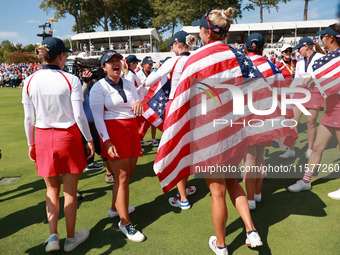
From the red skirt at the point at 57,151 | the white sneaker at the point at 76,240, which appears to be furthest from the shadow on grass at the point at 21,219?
the red skirt at the point at 57,151

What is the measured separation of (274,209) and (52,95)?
306cm

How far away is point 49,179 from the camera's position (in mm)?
2707

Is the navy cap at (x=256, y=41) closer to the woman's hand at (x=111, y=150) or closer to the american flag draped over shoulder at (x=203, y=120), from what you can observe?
the american flag draped over shoulder at (x=203, y=120)

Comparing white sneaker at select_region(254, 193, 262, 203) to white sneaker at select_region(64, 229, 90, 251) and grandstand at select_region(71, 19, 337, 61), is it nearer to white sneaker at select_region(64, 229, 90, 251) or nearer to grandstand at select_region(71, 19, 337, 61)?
white sneaker at select_region(64, 229, 90, 251)

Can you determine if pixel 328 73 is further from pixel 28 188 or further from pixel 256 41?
pixel 28 188

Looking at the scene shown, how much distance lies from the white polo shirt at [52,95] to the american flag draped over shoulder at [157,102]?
1.28 meters

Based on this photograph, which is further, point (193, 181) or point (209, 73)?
point (193, 181)

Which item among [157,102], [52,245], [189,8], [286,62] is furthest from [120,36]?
[52,245]

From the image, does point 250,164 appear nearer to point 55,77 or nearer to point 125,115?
point 125,115

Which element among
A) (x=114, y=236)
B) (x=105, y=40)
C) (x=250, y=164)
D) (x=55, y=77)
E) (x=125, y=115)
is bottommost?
(x=114, y=236)

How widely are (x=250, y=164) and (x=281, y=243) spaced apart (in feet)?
3.04

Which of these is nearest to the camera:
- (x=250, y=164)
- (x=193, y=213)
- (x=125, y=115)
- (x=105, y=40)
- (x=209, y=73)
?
(x=209, y=73)

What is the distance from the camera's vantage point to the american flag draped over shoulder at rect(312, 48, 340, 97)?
3436 mm

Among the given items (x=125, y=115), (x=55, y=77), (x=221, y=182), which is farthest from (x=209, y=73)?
(x=55, y=77)
